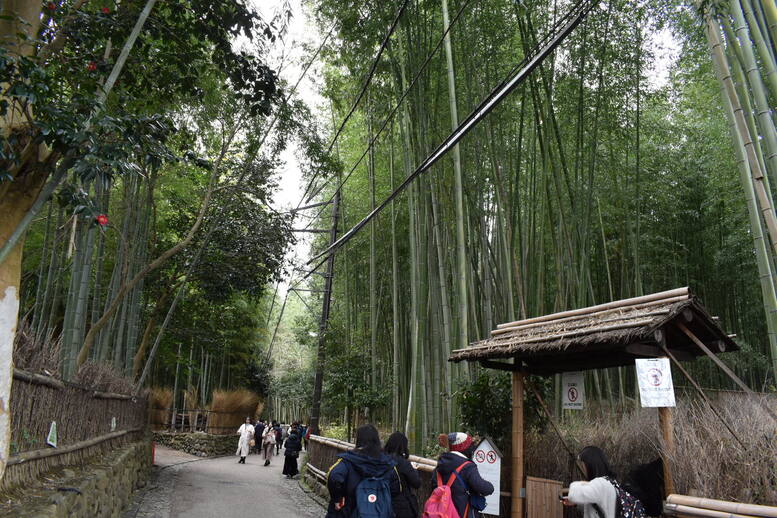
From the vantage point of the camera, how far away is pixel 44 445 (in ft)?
12.5

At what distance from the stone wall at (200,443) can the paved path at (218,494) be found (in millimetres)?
2646

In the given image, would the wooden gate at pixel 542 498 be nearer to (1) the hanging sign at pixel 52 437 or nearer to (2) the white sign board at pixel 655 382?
(2) the white sign board at pixel 655 382

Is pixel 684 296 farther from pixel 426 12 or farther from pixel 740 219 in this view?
pixel 740 219

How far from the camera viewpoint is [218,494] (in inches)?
311

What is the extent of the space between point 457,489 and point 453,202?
452 cm

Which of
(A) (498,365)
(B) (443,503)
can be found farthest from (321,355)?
(B) (443,503)

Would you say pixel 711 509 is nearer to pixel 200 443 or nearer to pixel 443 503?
pixel 443 503

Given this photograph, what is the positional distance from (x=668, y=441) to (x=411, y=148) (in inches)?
187

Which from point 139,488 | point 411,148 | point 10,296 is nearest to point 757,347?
point 411,148

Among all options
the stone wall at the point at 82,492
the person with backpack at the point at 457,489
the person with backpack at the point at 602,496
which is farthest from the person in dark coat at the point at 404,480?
the stone wall at the point at 82,492

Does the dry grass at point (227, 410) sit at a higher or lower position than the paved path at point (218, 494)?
higher

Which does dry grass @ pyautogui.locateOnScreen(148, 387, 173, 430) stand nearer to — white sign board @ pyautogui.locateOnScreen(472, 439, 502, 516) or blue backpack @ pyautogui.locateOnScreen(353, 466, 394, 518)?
white sign board @ pyautogui.locateOnScreen(472, 439, 502, 516)

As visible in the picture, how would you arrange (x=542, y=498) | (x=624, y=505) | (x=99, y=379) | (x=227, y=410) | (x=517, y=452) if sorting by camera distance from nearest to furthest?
1. (x=624, y=505)
2. (x=542, y=498)
3. (x=517, y=452)
4. (x=99, y=379)
5. (x=227, y=410)

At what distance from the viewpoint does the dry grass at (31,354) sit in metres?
3.46
